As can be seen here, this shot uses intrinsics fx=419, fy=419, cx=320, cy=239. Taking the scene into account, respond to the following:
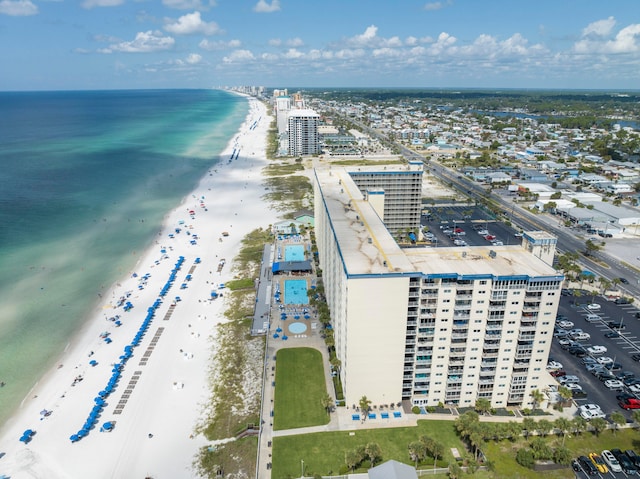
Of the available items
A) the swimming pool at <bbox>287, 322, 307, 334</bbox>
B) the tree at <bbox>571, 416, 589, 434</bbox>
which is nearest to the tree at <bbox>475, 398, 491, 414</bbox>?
the tree at <bbox>571, 416, 589, 434</bbox>

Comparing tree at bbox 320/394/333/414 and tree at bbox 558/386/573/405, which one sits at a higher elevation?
tree at bbox 558/386/573/405

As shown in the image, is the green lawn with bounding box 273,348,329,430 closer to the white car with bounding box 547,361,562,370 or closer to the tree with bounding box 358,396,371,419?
the tree with bounding box 358,396,371,419

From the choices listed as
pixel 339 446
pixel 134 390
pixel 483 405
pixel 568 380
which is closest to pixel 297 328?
pixel 339 446

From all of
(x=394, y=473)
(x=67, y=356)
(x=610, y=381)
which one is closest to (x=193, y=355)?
(x=67, y=356)

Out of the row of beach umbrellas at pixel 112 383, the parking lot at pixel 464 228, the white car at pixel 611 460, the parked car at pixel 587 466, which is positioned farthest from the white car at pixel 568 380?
the row of beach umbrellas at pixel 112 383

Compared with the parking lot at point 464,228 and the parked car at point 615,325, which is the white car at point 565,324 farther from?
the parking lot at point 464,228
